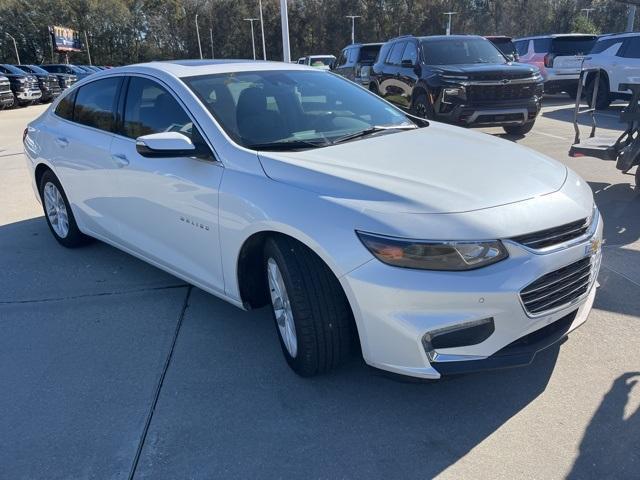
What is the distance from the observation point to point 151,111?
393 cm

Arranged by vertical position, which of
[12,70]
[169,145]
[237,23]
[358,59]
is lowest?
[12,70]

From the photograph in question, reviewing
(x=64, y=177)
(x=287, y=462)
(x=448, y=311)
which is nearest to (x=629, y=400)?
(x=448, y=311)

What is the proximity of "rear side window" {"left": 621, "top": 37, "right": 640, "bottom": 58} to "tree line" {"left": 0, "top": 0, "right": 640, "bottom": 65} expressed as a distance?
36.0 meters

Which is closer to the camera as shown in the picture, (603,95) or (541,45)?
(603,95)

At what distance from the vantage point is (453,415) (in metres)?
2.76

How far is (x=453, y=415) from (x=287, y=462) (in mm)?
850

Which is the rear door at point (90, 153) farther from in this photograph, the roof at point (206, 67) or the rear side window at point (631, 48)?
the rear side window at point (631, 48)

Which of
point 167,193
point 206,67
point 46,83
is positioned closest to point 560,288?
point 167,193

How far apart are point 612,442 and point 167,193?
9.09 ft

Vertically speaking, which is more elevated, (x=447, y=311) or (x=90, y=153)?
(x=90, y=153)

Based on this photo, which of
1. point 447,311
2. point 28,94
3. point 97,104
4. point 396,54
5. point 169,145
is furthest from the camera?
point 28,94

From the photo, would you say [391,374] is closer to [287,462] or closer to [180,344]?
[287,462]

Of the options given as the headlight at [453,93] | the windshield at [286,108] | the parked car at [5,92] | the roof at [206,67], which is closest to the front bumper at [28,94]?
the parked car at [5,92]

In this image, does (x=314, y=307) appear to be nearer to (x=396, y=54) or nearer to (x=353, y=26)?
(x=396, y=54)
